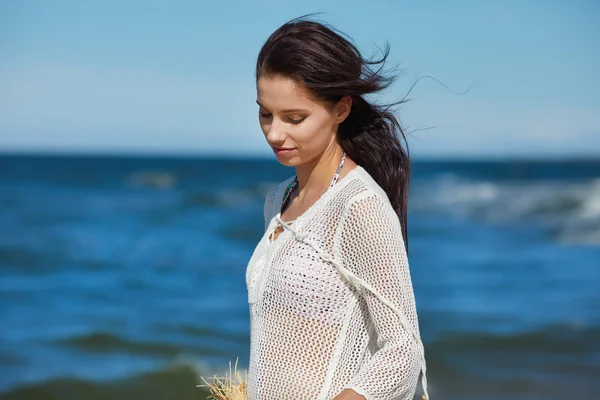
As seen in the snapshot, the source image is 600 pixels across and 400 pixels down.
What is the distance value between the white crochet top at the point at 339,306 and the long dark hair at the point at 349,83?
11 cm

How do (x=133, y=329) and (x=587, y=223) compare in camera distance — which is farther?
(x=587, y=223)

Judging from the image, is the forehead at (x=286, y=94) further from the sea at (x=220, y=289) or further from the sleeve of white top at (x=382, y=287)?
the sea at (x=220, y=289)

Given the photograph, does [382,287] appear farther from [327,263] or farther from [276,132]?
[276,132]

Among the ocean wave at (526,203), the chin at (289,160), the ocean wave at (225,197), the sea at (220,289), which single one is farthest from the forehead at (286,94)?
the ocean wave at (225,197)

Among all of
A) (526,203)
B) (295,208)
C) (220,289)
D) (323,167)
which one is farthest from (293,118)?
(526,203)

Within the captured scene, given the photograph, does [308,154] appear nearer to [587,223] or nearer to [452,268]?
[452,268]

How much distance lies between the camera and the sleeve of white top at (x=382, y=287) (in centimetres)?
198

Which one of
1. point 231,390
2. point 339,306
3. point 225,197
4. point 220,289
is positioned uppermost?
point 339,306

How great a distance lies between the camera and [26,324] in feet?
31.8

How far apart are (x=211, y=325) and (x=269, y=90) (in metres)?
7.58

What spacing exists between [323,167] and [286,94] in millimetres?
235

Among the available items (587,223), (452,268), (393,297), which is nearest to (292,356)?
(393,297)

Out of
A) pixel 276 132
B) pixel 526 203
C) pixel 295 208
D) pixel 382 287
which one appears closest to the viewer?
pixel 382 287

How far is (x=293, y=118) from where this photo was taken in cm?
210
